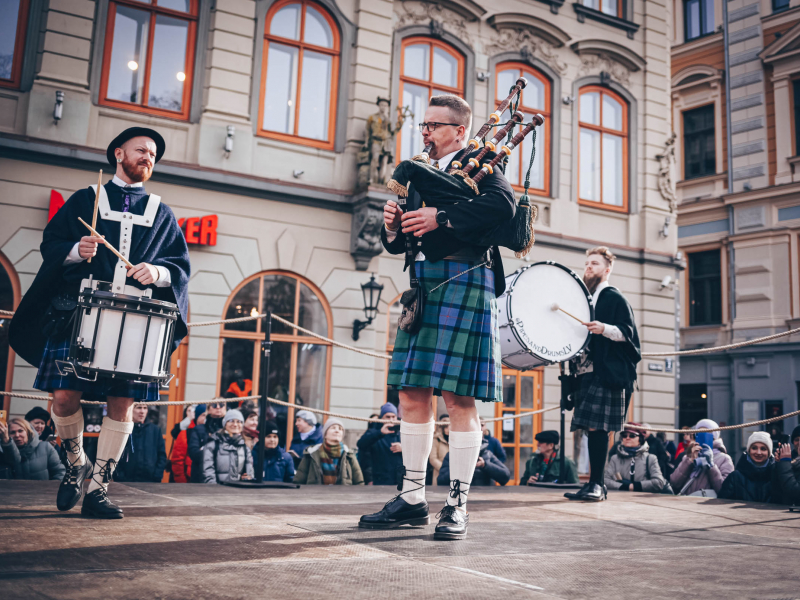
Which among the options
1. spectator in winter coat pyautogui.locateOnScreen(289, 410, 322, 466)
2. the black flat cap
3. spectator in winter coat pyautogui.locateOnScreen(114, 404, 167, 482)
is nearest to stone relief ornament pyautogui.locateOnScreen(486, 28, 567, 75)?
the black flat cap

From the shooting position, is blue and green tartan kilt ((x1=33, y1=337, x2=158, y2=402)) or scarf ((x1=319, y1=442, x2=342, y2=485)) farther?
scarf ((x1=319, y1=442, x2=342, y2=485))

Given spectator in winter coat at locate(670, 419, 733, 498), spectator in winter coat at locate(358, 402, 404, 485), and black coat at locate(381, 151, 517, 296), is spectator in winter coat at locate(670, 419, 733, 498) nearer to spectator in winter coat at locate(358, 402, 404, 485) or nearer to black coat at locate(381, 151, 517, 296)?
spectator in winter coat at locate(358, 402, 404, 485)

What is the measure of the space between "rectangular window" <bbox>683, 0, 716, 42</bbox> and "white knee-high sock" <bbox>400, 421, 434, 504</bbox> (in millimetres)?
20638

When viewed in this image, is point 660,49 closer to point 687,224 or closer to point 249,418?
point 687,224

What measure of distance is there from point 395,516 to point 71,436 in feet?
4.94

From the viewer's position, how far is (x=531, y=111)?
14.3m

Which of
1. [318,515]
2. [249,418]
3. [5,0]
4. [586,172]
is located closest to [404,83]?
[586,172]

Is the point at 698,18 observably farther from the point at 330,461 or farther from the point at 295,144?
the point at 330,461

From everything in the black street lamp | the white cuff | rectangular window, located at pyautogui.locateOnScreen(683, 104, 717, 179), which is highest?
rectangular window, located at pyautogui.locateOnScreen(683, 104, 717, 179)

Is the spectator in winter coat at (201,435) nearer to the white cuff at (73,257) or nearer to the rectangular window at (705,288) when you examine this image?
the white cuff at (73,257)

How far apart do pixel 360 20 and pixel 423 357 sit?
10299 mm

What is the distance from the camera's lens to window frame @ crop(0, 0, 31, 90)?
10.2m

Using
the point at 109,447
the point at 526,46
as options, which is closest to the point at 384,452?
the point at 109,447

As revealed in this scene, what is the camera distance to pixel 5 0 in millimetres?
10320
